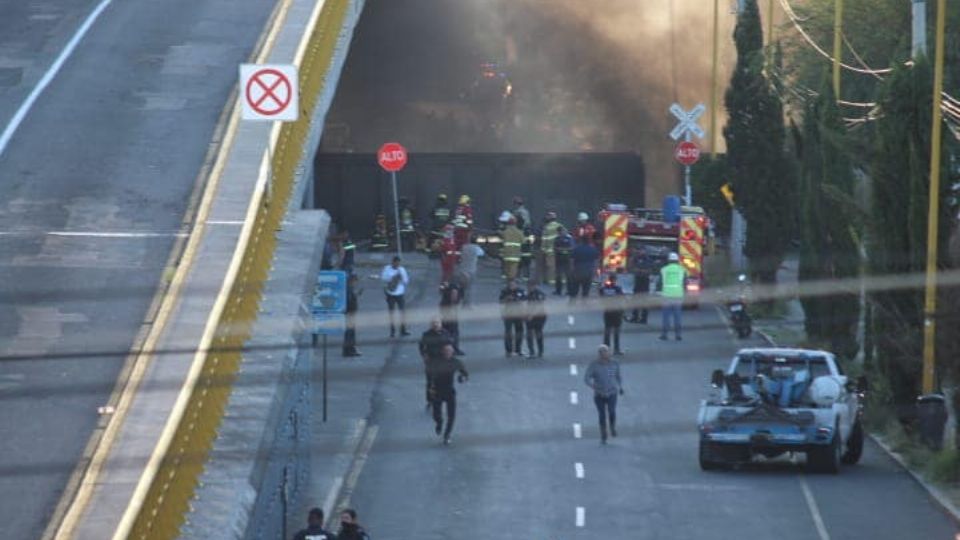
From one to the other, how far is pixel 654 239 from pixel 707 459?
61.8ft

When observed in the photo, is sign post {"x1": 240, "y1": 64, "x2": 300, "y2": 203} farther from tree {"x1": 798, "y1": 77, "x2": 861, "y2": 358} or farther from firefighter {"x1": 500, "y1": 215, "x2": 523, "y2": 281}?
firefighter {"x1": 500, "y1": 215, "x2": 523, "y2": 281}

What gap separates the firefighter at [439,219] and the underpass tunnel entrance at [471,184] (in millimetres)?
3351

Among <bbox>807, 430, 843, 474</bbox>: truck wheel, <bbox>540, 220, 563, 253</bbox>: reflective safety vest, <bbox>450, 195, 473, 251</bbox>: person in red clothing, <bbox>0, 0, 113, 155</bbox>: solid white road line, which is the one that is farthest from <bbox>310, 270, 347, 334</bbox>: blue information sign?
<bbox>450, 195, 473, 251</bbox>: person in red clothing

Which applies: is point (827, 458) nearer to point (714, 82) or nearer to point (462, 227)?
point (462, 227)

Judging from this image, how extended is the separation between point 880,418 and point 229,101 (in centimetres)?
1147

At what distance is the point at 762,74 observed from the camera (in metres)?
48.0

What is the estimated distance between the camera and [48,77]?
37031 millimetres

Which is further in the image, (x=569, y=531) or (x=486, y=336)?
(x=486, y=336)

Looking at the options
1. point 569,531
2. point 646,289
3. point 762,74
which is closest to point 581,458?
point 569,531

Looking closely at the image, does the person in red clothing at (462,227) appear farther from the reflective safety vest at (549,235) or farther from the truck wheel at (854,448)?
the truck wheel at (854,448)

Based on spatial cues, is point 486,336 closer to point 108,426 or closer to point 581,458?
point 581,458

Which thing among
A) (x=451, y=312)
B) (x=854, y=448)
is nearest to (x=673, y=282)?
(x=451, y=312)

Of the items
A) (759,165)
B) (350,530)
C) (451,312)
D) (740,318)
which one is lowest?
(350,530)

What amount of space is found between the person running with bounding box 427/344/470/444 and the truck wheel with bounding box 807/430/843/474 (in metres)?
4.91
